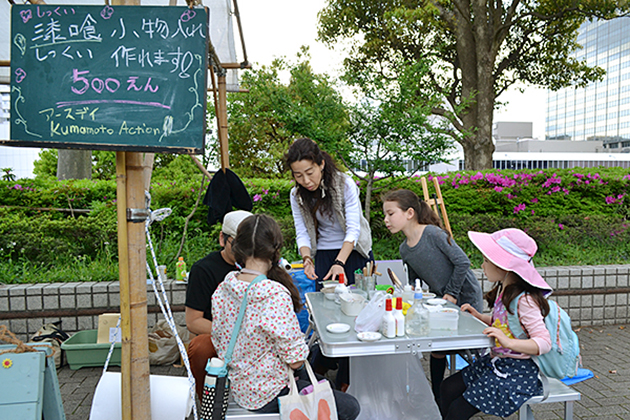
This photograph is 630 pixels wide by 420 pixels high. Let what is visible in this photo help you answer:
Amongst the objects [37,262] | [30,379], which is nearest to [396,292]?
[30,379]

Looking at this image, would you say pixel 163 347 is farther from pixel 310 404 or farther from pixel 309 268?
pixel 310 404

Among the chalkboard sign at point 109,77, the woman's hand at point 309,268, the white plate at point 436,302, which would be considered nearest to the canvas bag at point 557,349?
the white plate at point 436,302

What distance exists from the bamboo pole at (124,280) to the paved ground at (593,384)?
1.31 m

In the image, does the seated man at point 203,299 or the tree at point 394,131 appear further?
the tree at point 394,131

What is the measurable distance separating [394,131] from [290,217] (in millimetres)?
1702

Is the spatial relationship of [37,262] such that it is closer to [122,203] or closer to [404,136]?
[122,203]

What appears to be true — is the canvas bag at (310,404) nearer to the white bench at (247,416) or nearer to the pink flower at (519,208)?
the white bench at (247,416)

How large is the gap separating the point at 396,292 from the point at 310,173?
3.25 feet

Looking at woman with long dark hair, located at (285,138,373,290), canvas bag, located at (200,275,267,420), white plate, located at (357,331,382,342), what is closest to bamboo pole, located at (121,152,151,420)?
canvas bag, located at (200,275,267,420)

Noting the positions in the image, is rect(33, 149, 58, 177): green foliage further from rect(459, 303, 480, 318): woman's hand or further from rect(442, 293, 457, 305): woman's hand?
rect(459, 303, 480, 318): woman's hand

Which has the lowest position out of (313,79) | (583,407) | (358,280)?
(583,407)

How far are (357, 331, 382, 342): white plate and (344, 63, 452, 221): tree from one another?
11.8 ft

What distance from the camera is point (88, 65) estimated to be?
77.0 inches

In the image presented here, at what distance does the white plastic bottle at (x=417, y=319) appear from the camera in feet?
7.39
